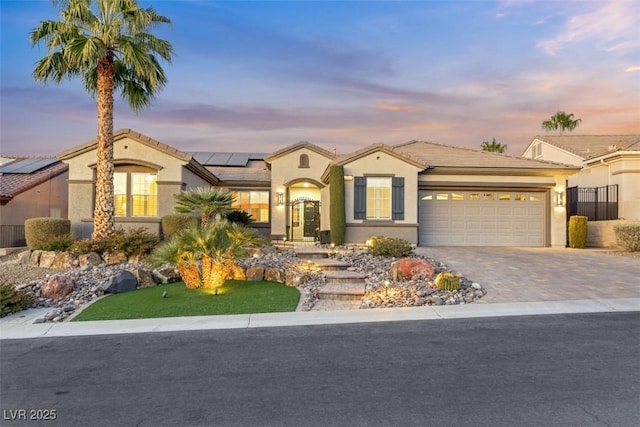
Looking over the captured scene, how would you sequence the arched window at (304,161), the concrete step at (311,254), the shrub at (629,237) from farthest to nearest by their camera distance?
the arched window at (304,161) → the shrub at (629,237) → the concrete step at (311,254)

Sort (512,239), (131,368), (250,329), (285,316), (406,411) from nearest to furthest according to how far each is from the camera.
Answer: (406,411)
(131,368)
(250,329)
(285,316)
(512,239)

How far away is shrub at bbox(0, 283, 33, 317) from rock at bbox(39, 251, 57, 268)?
13.9 ft

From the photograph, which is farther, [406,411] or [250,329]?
[250,329]

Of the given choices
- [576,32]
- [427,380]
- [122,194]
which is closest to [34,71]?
[122,194]

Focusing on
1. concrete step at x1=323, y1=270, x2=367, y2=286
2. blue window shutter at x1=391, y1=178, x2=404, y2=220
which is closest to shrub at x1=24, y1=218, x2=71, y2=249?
concrete step at x1=323, y1=270, x2=367, y2=286

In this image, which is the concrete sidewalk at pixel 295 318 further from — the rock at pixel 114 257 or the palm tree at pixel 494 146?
the palm tree at pixel 494 146

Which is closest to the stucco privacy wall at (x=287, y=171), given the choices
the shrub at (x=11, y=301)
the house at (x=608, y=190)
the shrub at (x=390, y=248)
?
the shrub at (x=390, y=248)

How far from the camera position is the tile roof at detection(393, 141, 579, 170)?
59.2 ft

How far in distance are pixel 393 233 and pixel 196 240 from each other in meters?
9.43

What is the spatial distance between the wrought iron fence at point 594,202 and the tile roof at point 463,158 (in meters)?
3.82

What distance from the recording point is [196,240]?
10.2m

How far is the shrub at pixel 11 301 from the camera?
886 centimetres

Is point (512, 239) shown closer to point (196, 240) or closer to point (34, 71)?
point (196, 240)

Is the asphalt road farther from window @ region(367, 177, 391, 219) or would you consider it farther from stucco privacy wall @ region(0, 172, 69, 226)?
stucco privacy wall @ region(0, 172, 69, 226)
